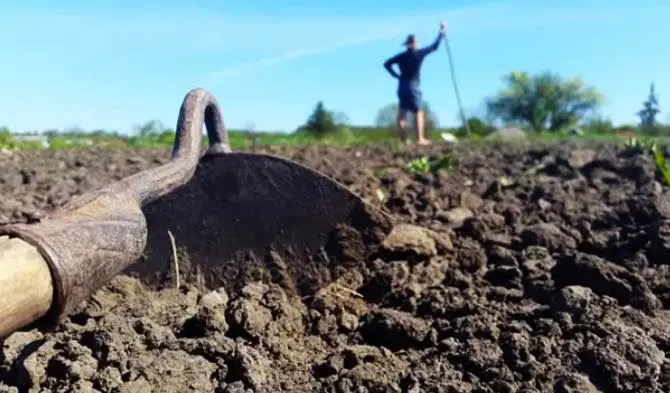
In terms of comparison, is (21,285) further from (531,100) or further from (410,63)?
(531,100)

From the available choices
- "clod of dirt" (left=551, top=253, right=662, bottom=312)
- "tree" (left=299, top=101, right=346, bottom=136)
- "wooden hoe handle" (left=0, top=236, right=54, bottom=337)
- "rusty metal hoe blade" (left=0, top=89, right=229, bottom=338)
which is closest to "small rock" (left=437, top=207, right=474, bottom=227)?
"clod of dirt" (left=551, top=253, right=662, bottom=312)

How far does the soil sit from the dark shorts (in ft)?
27.7

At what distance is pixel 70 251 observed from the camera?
1.72 m

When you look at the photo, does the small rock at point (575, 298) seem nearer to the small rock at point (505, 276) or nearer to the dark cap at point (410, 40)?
the small rock at point (505, 276)

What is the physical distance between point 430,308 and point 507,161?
16.2 ft

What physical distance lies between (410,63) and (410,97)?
437mm

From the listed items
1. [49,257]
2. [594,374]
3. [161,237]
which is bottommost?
[594,374]

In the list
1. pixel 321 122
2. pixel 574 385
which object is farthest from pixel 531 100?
pixel 574 385

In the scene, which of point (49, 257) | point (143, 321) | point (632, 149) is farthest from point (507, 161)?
point (49, 257)

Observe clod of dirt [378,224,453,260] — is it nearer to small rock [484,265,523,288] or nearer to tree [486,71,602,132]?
small rock [484,265,523,288]

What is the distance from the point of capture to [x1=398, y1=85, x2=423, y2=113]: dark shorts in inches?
494

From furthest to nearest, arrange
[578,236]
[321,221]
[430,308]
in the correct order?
[578,236] → [321,221] → [430,308]

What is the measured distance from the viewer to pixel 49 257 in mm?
1645

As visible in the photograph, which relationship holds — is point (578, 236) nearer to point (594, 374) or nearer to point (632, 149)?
point (594, 374)
